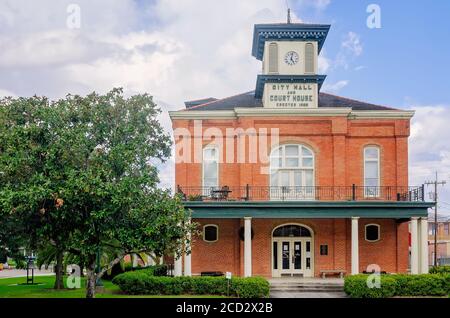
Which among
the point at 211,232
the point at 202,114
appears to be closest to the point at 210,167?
the point at 202,114

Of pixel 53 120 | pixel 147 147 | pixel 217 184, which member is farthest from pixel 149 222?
pixel 217 184

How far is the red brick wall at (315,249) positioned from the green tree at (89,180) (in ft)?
27.5

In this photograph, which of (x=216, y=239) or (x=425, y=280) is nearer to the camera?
(x=425, y=280)

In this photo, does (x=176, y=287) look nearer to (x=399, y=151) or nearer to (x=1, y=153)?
(x=1, y=153)

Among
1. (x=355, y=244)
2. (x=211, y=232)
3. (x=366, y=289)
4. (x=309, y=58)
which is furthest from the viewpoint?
(x=309, y=58)

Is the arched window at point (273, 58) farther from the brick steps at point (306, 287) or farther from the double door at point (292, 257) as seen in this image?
the brick steps at point (306, 287)

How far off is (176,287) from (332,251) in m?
8.97

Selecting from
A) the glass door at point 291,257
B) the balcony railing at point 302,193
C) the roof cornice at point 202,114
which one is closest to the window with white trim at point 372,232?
the balcony railing at point 302,193

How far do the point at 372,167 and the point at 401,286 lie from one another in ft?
25.4

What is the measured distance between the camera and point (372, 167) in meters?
31.7

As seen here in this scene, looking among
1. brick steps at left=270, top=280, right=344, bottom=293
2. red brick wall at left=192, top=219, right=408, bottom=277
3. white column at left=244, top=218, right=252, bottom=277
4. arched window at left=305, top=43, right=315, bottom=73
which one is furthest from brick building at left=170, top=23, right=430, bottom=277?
brick steps at left=270, top=280, right=344, bottom=293

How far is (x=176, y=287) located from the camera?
25.9m

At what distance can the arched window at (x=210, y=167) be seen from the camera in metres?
31.5

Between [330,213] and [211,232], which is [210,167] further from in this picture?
[330,213]
